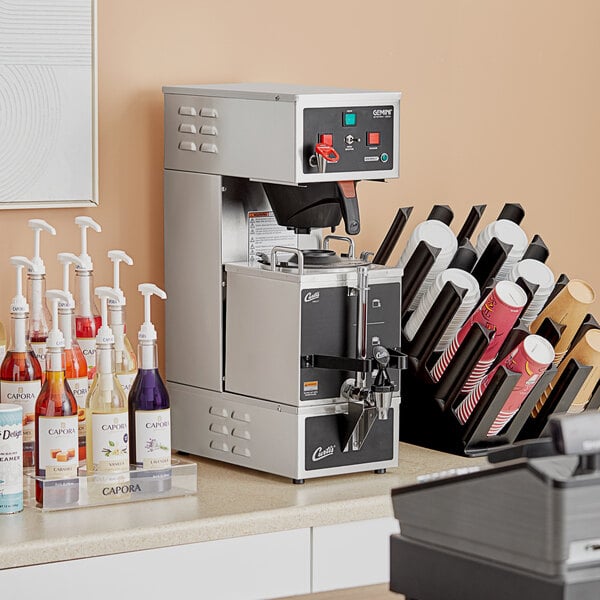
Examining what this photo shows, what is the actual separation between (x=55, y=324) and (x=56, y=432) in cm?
17

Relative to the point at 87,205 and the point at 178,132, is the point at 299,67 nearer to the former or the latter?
the point at 178,132

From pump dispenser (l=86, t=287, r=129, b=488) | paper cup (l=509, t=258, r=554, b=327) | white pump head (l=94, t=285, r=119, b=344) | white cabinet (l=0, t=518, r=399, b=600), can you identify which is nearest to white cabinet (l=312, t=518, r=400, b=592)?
white cabinet (l=0, t=518, r=399, b=600)

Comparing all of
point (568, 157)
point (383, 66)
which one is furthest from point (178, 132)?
point (568, 157)

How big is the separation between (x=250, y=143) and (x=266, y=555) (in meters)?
0.68

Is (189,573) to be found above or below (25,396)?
below

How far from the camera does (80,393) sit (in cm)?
215

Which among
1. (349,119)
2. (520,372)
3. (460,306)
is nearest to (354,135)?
(349,119)

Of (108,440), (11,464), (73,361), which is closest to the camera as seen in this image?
(11,464)

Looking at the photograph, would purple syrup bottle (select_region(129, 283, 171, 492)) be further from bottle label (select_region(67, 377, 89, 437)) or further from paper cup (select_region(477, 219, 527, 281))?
paper cup (select_region(477, 219, 527, 281))

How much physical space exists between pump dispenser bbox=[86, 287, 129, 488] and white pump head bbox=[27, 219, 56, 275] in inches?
6.9

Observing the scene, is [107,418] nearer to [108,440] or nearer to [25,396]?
[108,440]

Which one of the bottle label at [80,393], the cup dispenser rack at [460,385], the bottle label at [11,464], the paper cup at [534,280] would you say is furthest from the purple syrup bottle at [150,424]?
the paper cup at [534,280]

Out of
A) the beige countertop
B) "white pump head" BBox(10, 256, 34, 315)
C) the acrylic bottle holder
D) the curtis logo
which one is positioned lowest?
the beige countertop

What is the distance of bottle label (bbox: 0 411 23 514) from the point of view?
6.34ft
